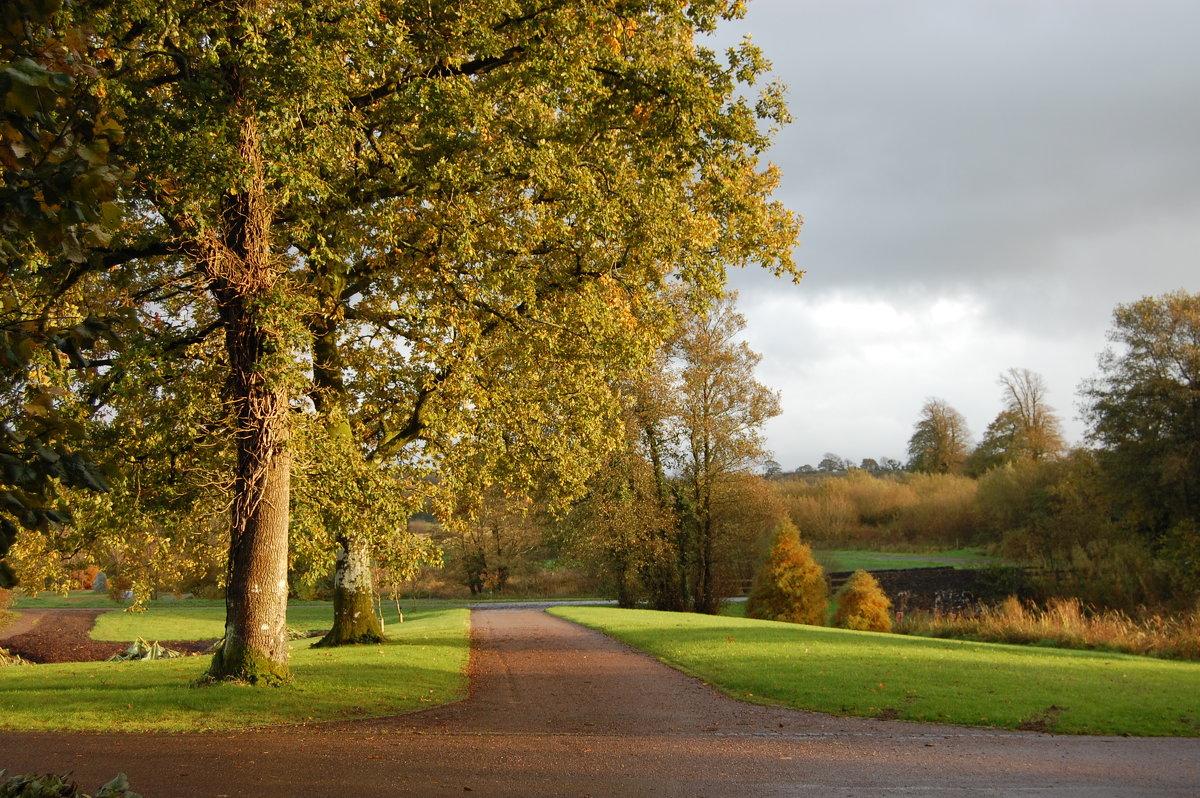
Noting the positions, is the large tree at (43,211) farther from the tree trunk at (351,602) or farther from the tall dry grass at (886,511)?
the tall dry grass at (886,511)

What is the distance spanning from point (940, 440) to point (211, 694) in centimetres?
8452

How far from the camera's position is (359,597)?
20234 millimetres

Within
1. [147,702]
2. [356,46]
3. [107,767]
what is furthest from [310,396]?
[107,767]

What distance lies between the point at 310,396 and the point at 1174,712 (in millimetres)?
14578

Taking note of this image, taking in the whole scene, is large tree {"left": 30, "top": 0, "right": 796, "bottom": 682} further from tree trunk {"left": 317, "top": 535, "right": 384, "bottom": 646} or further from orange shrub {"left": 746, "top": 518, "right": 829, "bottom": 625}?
orange shrub {"left": 746, "top": 518, "right": 829, "bottom": 625}

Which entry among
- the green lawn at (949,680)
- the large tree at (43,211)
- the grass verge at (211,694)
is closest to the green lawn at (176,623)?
the grass verge at (211,694)

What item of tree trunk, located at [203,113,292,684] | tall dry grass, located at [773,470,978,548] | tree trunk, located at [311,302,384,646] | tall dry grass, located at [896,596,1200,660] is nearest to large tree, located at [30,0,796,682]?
tree trunk, located at [203,113,292,684]

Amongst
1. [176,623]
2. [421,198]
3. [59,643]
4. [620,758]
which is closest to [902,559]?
[176,623]

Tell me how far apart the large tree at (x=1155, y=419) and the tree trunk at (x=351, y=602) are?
3179cm

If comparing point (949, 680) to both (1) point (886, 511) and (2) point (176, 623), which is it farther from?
(1) point (886, 511)

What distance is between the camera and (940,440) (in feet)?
281

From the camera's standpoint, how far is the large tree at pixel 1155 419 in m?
35.0

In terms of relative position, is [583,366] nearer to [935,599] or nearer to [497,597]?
[935,599]

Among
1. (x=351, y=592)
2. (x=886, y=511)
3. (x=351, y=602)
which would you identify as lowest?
(x=351, y=602)
